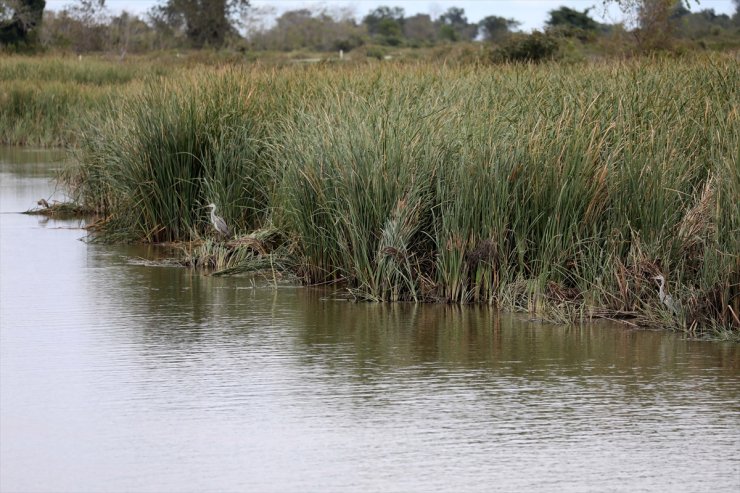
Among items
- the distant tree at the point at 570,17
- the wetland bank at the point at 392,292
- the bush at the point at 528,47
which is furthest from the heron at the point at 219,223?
the distant tree at the point at 570,17

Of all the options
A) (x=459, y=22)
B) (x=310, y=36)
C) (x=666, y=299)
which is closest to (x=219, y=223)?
(x=666, y=299)

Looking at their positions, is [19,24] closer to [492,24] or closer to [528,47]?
[528,47]

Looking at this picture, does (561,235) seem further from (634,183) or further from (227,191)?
(227,191)

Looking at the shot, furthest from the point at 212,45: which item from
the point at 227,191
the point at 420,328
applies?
the point at 420,328

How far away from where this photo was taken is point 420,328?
840 cm

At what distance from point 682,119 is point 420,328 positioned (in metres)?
3.30

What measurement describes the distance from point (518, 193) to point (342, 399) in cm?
328

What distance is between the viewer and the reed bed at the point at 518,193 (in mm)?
8516

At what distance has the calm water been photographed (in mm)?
5289

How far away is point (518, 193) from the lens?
9172 mm

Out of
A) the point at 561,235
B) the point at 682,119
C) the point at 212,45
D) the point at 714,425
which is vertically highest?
the point at 212,45

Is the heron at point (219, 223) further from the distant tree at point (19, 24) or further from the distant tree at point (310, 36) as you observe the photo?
the distant tree at point (310, 36)

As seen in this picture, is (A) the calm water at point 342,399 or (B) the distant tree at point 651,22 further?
(B) the distant tree at point 651,22

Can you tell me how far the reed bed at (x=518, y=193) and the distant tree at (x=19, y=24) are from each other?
43029mm
